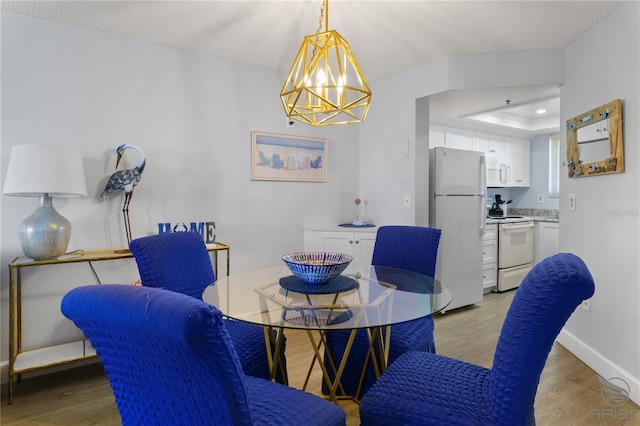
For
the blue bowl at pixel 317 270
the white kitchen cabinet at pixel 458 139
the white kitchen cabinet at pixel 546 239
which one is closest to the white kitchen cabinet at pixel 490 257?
the white kitchen cabinet at pixel 546 239

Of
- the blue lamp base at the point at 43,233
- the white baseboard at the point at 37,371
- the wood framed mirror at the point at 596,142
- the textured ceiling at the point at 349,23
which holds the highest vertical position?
the textured ceiling at the point at 349,23

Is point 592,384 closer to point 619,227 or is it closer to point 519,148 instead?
point 619,227

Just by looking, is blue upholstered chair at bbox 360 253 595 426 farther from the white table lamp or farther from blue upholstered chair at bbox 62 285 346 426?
the white table lamp

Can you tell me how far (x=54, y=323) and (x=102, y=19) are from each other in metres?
2.07

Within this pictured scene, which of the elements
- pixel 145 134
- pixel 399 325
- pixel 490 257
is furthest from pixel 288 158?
pixel 490 257

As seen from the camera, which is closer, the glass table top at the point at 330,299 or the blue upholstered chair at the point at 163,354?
the blue upholstered chair at the point at 163,354

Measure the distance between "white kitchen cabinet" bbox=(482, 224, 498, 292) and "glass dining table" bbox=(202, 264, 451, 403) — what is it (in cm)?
264

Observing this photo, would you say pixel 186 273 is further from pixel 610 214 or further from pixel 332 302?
pixel 610 214

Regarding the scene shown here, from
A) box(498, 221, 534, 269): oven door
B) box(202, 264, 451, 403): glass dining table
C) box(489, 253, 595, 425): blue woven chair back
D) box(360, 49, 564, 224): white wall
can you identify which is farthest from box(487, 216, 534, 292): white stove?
box(489, 253, 595, 425): blue woven chair back

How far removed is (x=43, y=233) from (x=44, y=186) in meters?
0.28

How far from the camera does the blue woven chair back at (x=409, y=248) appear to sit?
231 centimetres

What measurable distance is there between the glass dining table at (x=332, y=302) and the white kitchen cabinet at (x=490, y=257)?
8.65ft

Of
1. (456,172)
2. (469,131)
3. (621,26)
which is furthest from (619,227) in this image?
(469,131)

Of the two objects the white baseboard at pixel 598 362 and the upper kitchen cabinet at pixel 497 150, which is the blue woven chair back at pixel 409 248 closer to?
the white baseboard at pixel 598 362
